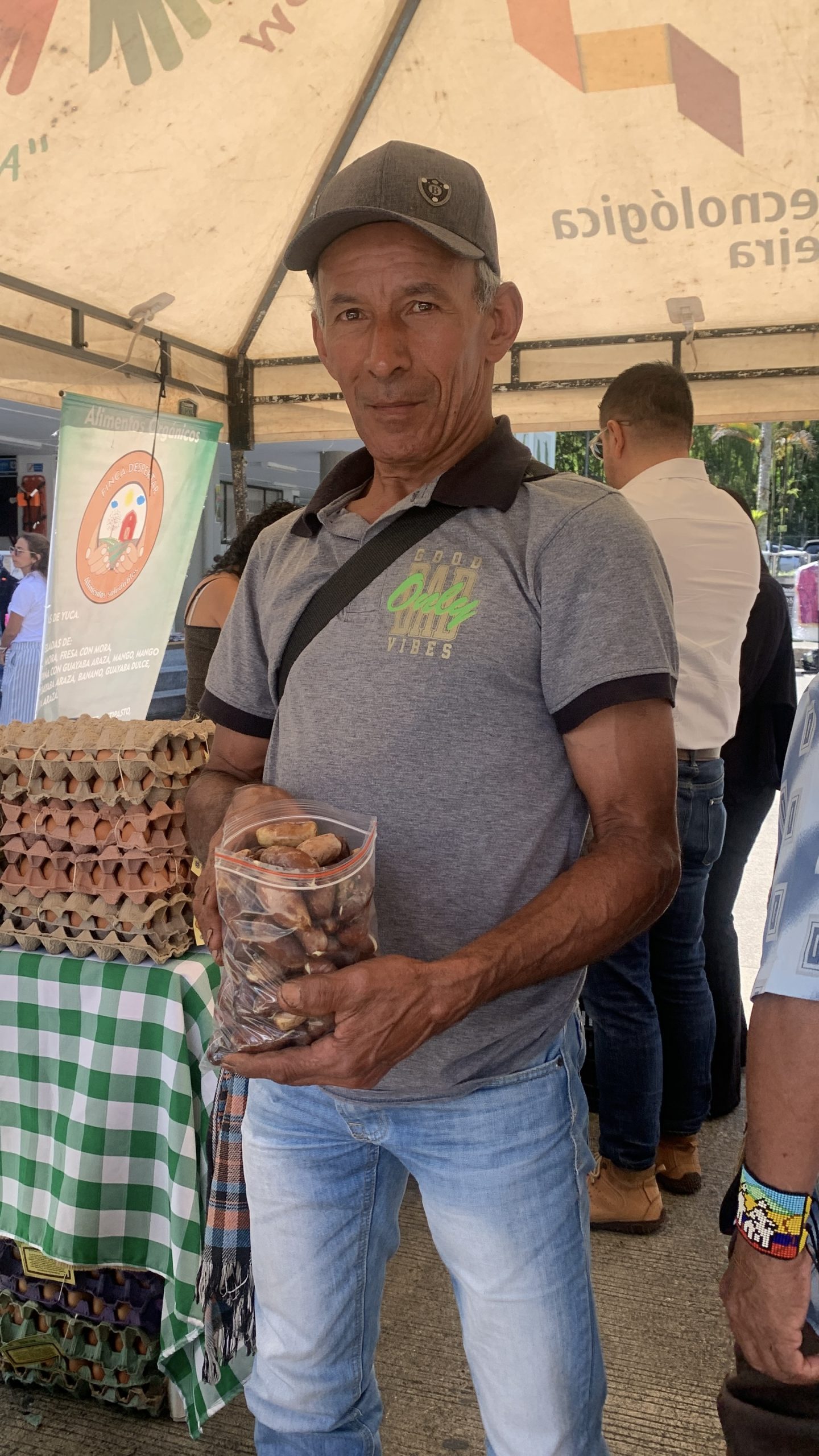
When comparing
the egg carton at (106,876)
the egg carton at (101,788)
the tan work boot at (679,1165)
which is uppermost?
the egg carton at (101,788)

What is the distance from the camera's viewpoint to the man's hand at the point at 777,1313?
40.6 inches

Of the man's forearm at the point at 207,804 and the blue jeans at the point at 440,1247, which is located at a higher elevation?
the man's forearm at the point at 207,804

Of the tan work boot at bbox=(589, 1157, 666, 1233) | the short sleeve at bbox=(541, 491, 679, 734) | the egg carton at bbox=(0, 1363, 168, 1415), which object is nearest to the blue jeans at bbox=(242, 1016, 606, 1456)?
the short sleeve at bbox=(541, 491, 679, 734)

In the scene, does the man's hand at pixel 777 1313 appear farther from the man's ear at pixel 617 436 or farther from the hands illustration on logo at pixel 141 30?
the hands illustration on logo at pixel 141 30

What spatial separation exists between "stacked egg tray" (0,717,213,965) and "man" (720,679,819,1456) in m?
1.24

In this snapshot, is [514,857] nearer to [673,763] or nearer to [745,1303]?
[673,763]

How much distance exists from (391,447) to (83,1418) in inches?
80.4

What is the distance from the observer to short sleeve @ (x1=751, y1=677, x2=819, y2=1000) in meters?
1.00

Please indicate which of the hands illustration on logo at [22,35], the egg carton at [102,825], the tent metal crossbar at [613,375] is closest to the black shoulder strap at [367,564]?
the egg carton at [102,825]

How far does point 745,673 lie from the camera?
3289 millimetres

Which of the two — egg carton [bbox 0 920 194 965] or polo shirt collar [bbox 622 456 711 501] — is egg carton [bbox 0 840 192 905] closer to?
egg carton [bbox 0 920 194 965]

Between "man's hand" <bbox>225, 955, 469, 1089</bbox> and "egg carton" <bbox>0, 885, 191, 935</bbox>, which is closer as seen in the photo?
"man's hand" <bbox>225, 955, 469, 1089</bbox>

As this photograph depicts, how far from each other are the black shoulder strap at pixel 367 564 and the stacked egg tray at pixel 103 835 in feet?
2.26

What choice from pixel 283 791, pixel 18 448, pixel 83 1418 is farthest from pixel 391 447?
pixel 18 448
